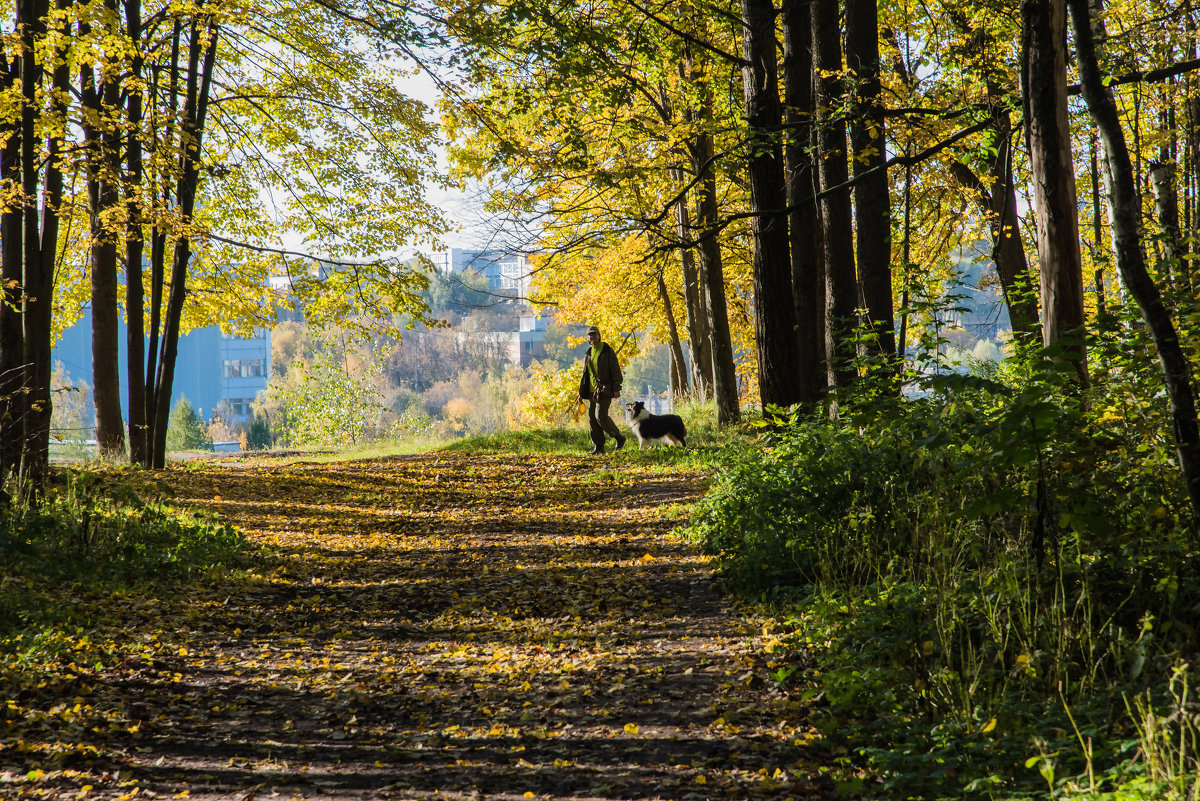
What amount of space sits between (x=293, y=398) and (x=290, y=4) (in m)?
25.2

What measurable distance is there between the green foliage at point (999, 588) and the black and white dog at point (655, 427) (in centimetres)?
877

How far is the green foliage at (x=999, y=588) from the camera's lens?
3.07 m

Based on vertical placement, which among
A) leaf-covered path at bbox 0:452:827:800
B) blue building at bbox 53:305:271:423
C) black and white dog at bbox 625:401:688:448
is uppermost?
blue building at bbox 53:305:271:423

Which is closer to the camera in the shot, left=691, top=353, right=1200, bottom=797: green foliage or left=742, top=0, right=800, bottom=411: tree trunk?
left=691, top=353, right=1200, bottom=797: green foliage

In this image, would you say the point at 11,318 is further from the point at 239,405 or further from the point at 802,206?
the point at 239,405

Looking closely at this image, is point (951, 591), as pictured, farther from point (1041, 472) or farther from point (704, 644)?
point (704, 644)

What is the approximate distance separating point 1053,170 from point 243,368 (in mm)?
88384

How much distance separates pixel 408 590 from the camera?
274 inches

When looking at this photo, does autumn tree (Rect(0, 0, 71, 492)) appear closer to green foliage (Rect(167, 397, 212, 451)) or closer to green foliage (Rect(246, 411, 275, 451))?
green foliage (Rect(167, 397, 212, 451))

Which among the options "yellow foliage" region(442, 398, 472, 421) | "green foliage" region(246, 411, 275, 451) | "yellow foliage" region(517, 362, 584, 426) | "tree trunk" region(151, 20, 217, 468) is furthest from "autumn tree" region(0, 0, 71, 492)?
"yellow foliage" region(442, 398, 472, 421)

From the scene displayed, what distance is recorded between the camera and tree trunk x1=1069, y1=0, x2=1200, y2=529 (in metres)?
3.46

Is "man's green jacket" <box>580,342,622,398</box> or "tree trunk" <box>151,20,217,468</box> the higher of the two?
"tree trunk" <box>151,20,217,468</box>

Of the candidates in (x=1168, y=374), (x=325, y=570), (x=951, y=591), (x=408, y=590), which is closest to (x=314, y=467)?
(x=325, y=570)

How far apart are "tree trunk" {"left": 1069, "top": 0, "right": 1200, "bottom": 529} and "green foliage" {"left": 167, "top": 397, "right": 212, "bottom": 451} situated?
44.7 metres
